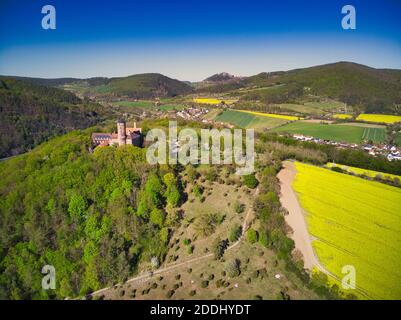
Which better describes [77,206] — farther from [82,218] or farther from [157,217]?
[157,217]

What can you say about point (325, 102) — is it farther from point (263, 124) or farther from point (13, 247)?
point (13, 247)

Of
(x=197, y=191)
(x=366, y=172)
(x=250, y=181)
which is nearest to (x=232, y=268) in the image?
(x=197, y=191)

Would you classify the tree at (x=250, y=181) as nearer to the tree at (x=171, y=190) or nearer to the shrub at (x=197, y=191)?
the shrub at (x=197, y=191)

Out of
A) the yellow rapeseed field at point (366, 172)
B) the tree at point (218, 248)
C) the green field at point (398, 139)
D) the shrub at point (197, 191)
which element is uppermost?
the green field at point (398, 139)

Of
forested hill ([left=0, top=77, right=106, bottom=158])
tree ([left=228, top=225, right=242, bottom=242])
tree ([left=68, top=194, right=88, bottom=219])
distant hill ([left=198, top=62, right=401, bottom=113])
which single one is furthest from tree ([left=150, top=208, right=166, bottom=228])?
distant hill ([left=198, top=62, right=401, bottom=113])

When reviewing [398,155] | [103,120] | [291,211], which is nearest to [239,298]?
[291,211]

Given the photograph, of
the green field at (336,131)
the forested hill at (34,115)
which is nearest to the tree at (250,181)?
the green field at (336,131)
